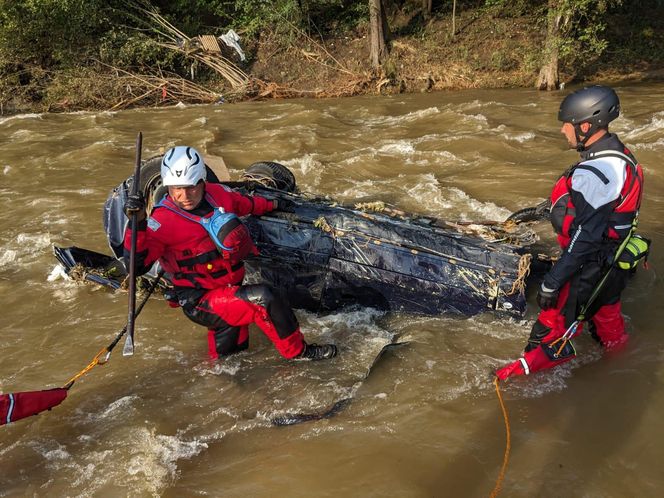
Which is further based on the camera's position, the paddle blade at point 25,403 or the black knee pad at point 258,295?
the black knee pad at point 258,295

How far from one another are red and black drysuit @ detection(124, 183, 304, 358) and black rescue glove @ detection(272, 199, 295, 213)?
62cm

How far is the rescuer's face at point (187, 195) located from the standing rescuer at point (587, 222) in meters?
2.41

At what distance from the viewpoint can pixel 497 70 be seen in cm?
1641

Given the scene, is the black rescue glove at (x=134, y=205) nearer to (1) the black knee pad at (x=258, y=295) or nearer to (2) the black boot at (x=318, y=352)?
(1) the black knee pad at (x=258, y=295)

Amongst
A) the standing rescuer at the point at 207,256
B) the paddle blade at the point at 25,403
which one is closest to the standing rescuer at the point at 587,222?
the standing rescuer at the point at 207,256

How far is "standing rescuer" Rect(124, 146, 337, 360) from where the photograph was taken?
356cm

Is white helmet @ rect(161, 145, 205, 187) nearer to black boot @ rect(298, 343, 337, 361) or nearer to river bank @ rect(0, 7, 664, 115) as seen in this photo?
black boot @ rect(298, 343, 337, 361)

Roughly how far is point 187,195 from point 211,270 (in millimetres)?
584

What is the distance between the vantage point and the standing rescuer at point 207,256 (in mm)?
3562

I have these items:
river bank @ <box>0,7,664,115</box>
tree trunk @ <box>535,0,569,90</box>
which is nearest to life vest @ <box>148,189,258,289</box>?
tree trunk @ <box>535,0,569,90</box>

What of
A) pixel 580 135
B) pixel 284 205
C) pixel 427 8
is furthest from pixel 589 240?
pixel 427 8

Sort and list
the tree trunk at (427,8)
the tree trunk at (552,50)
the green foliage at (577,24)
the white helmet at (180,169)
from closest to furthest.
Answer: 1. the white helmet at (180,169)
2. the green foliage at (577,24)
3. the tree trunk at (552,50)
4. the tree trunk at (427,8)

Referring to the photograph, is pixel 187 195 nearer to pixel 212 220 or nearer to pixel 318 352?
pixel 212 220

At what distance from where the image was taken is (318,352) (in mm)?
4203
